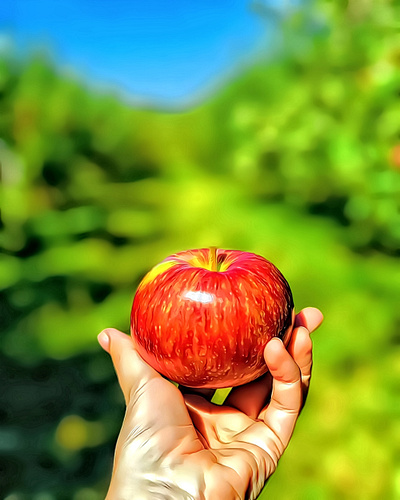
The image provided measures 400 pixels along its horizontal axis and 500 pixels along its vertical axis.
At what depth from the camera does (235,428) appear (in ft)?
3.23

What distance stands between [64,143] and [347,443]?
183cm

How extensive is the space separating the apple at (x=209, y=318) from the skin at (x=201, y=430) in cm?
4

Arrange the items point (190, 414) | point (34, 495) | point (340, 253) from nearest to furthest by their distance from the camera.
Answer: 1. point (190, 414)
2. point (34, 495)
3. point (340, 253)

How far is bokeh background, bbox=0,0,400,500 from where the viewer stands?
80.5 inches

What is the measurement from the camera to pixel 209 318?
823 mm

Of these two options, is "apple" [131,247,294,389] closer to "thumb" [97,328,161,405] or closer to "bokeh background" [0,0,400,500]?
"thumb" [97,328,161,405]

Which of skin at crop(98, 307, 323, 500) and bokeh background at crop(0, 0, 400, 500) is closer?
skin at crop(98, 307, 323, 500)

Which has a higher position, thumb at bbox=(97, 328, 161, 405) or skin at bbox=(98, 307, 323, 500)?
thumb at bbox=(97, 328, 161, 405)

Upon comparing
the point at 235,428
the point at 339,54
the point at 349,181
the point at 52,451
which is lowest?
the point at 52,451

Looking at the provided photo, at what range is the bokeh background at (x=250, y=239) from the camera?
6.71 ft

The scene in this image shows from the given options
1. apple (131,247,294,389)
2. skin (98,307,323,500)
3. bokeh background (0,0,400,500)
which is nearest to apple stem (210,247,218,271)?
apple (131,247,294,389)

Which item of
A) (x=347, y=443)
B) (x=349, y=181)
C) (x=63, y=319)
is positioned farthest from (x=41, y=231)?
(x=347, y=443)

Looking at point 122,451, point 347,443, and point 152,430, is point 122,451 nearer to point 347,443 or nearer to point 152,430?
point 152,430

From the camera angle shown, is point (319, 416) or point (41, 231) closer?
point (319, 416)
